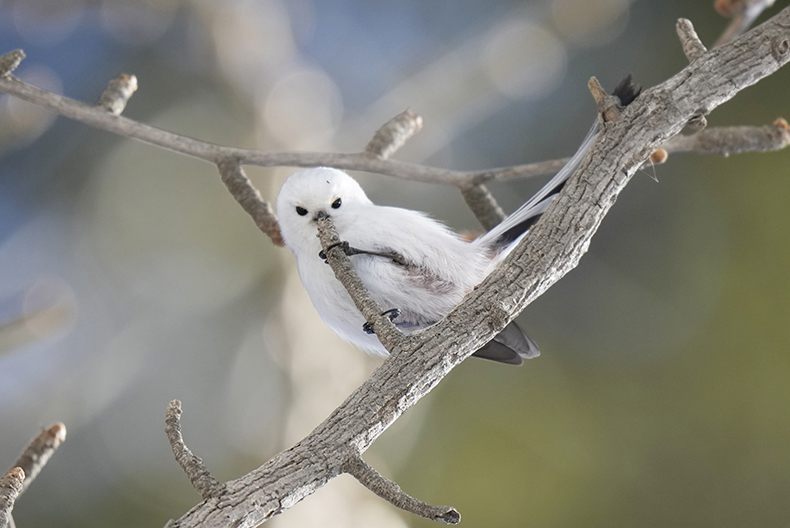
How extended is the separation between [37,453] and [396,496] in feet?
1.76

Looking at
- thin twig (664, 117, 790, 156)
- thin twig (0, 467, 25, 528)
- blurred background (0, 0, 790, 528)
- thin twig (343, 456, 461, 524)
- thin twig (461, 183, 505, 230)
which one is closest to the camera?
thin twig (343, 456, 461, 524)

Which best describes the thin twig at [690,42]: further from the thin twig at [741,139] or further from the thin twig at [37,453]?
the thin twig at [37,453]

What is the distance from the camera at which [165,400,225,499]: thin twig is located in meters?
0.61

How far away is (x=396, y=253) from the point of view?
844mm

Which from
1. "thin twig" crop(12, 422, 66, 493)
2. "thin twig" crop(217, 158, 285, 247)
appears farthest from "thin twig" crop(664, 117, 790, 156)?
"thin twig" crop(12, 422, 66, 493)

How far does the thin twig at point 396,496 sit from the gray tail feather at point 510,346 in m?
0.34

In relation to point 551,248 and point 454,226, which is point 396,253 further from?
point 454,226

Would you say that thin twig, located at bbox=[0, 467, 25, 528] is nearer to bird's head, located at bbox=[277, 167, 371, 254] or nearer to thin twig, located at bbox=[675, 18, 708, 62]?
bird's head, located at bbox=[277, 167, 371, 254]

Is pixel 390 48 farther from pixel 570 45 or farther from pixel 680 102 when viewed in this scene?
pixel 680 102

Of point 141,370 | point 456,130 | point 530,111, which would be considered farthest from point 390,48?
point 141,370

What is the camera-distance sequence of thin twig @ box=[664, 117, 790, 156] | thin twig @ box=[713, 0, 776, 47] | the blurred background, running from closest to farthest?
thin twig @ box=[664, 117, 790, 156], thin twig @ box=[713, 0, 776, 47], the blurred background

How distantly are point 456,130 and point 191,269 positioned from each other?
97 centimetres

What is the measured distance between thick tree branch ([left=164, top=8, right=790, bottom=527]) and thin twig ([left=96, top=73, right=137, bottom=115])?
715 millimetres

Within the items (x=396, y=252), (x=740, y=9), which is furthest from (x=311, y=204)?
(x=740, y=9)
